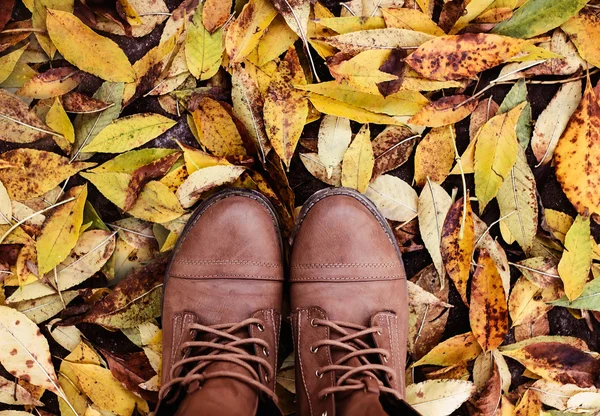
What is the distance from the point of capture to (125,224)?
1.10 metres

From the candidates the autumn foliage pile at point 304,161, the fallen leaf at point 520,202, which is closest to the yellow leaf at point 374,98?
the autumn foliage pile at point 304,161

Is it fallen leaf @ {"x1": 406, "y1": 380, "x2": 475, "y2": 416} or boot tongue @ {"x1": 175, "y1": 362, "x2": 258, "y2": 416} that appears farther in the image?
fallen leaf @ {"x1": 406, "y1": 380, "x2": 475, "y2": 416}

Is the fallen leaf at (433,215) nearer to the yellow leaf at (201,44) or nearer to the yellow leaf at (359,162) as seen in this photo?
the yellow leaf at (359,162)

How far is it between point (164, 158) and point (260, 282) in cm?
33

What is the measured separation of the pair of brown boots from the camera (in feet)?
3.43

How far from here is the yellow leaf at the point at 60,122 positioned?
3.47 feet

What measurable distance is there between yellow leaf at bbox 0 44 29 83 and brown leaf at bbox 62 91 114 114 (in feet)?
0.37

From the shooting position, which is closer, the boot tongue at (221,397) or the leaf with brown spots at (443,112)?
the boot tongue at (221,397)

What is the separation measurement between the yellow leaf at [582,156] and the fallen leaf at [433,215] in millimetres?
253

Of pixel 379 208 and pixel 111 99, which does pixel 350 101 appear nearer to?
pixel 379 208

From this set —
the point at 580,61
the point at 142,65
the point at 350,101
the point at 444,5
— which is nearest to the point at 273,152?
the point at 350,101

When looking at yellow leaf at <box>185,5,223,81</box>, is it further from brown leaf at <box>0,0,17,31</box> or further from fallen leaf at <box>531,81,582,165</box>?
fallen leaf at <box>531,81,582,165</box>

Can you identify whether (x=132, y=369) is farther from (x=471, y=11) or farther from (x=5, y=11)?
(x=471, y=11)

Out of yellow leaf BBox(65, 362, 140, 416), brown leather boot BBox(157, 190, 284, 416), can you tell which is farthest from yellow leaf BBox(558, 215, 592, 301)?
yellow leaf BBox(65, 362, 140, 416)
